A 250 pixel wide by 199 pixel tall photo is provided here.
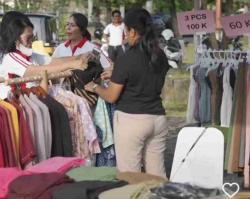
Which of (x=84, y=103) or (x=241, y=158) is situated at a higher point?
(x=84, y=103)

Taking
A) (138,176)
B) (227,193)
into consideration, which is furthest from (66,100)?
(227,193)

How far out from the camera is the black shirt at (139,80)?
5.15m

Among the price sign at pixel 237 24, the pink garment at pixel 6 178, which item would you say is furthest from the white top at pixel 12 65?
the price sign at pixel 237 24

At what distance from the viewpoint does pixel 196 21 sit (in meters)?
8.18

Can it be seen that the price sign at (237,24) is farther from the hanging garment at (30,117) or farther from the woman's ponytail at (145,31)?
the hanging garment at (30,117)

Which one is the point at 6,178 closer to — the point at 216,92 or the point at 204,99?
the point at 216,92

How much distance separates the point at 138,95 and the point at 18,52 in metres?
0.96

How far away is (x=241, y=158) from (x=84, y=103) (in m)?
2.16

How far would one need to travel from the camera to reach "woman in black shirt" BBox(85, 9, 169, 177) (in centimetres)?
516

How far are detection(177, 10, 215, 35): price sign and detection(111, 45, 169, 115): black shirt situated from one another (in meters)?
2.87

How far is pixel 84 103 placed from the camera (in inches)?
212

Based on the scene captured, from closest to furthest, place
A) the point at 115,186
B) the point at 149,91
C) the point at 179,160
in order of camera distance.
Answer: the point at 115,186
the point at 179,160
the point at 149,91

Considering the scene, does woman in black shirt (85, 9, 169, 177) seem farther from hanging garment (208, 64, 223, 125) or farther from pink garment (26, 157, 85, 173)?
hanging garment (208, 64, 223, 125)

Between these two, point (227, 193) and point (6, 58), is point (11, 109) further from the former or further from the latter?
point (227, 193)
